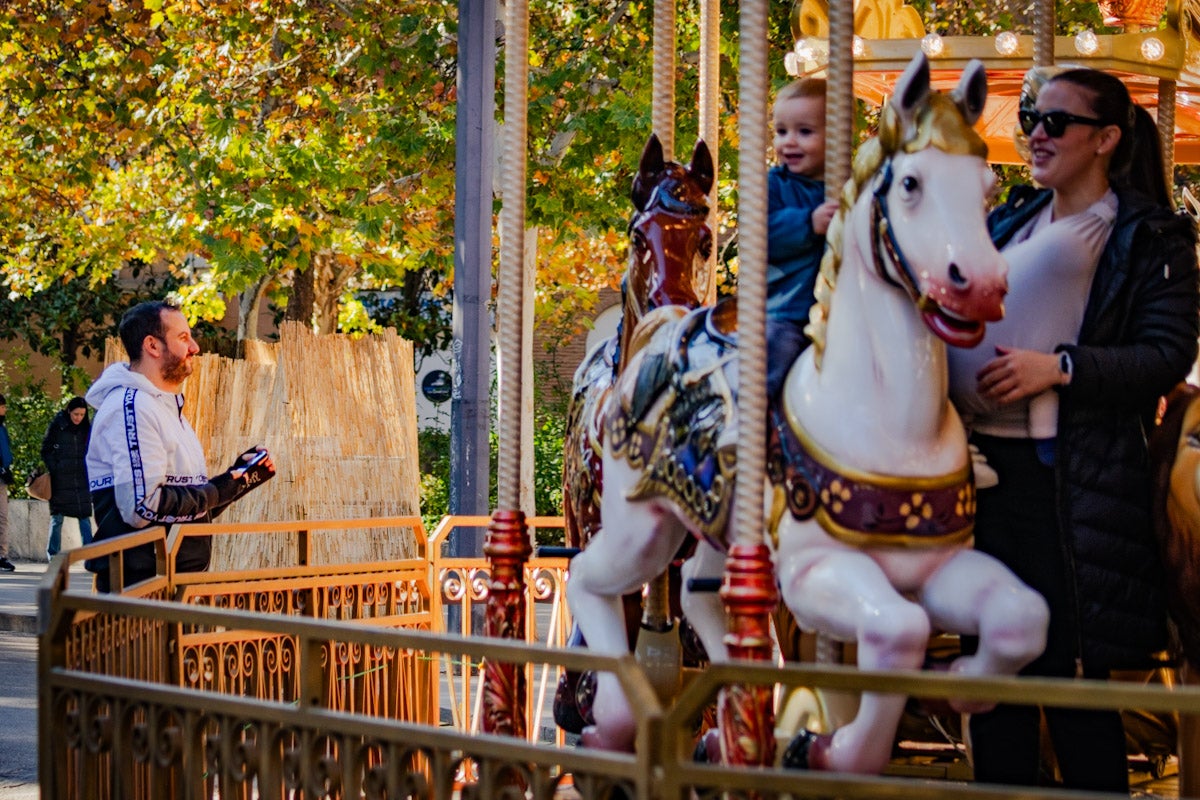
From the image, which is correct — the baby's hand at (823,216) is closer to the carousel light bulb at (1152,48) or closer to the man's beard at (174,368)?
the carousel light bulb at (1152,48)

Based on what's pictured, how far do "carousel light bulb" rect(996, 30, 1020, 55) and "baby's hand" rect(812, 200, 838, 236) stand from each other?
2.07 metres

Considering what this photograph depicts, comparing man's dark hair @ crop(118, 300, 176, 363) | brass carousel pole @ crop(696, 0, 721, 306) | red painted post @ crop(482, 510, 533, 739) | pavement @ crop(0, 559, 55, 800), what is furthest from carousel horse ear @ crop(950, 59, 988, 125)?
pavement @ crop(0, 559, 55, 800)

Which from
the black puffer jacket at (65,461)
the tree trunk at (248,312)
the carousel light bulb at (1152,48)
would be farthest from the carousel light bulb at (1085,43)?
the tree trunk at (248,312)

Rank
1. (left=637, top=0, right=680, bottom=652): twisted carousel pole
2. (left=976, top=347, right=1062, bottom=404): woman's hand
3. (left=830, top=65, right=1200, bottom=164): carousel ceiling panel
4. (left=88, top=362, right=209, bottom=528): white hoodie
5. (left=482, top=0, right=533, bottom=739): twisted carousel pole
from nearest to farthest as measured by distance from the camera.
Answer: (left=976, top=347, right=1062, bottom=404): woman's hand
(left=482, top=0, right=533, bottom=739): twisted carousel pole
(left=637, top=0, right=680, bottom=652): twisted carousel pole
(left=830, top=65, right=1200, bottom=164): carousel ceiling panel
(left=88, top=362, right=209, bottom=528): white hoodie

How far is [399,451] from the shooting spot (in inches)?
454

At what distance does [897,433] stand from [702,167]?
5.37ft

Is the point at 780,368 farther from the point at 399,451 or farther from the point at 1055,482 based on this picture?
the point at 399,451

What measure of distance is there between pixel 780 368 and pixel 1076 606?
97 cm

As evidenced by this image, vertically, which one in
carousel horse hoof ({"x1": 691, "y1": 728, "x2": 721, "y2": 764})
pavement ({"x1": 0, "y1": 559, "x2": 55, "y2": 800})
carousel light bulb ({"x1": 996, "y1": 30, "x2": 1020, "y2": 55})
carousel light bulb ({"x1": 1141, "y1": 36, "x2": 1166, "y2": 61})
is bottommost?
pavement ({"x1": 0, "y1": 559, "x2": 55, "y2": 800})

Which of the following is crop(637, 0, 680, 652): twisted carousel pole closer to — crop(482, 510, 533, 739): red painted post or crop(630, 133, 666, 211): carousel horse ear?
crop(630, 133, 666, 211): carousel horse ear

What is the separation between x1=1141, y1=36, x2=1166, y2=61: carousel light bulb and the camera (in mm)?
6145

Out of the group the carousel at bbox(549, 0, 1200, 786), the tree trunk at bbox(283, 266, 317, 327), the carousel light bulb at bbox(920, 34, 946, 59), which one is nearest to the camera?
the carousel at bbox(549, 0, 1200, 786)

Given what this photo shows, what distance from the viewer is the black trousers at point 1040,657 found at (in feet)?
14.0

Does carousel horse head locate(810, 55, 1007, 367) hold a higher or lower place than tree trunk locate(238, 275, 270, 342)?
lower
